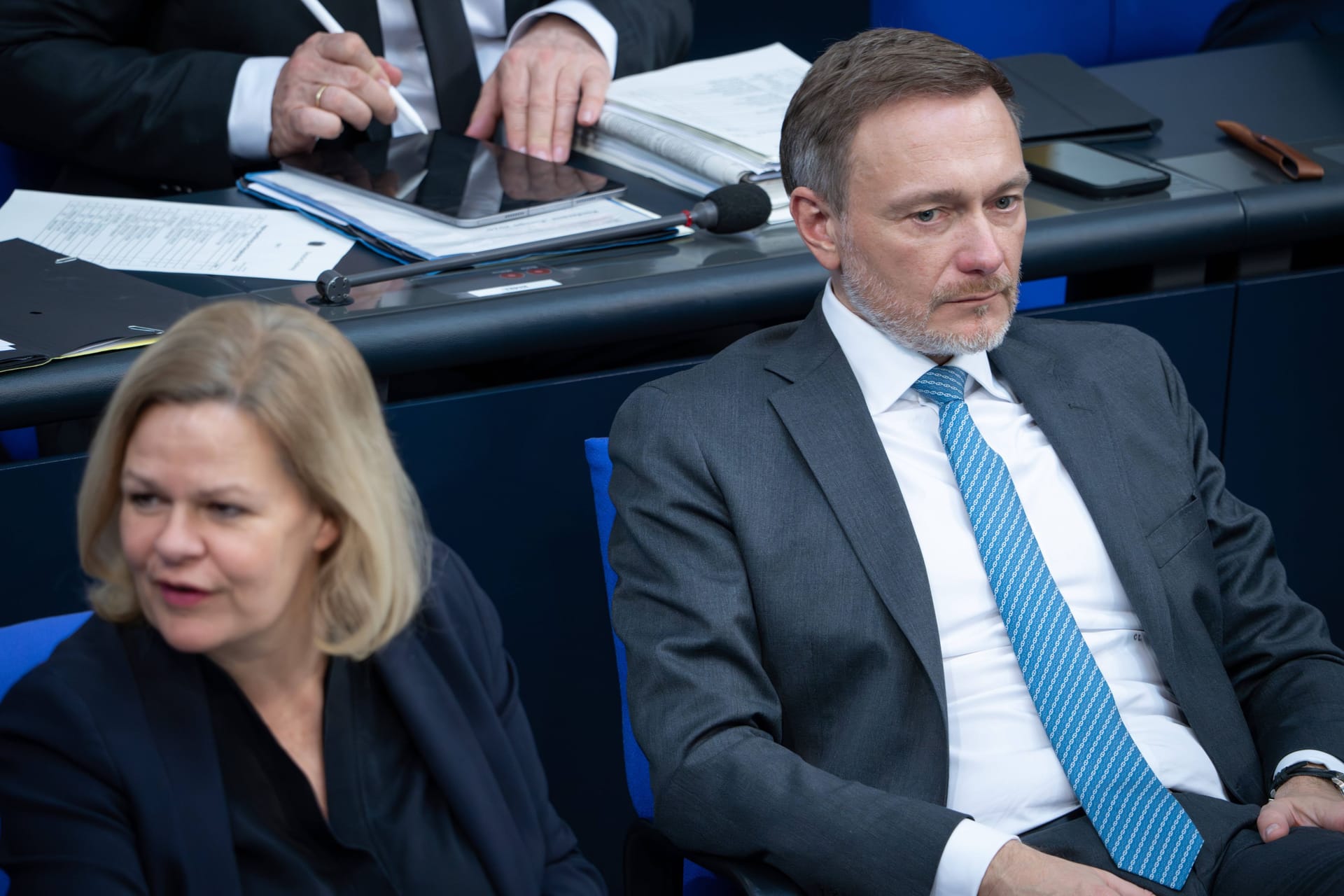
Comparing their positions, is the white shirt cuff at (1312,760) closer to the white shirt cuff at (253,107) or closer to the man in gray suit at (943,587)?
the man in gray suit at (943,587)

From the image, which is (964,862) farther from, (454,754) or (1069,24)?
(1069,24)

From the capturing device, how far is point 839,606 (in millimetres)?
1375

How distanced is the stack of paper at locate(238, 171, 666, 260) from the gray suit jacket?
35 centimetres

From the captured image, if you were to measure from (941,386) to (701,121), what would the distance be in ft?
2.19

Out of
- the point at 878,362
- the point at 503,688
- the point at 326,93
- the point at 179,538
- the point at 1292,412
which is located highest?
the point at 326,93

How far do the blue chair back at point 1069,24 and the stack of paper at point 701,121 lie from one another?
1.60 feet

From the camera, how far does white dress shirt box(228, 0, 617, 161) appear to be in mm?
2109

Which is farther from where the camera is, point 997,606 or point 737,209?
point 737,209

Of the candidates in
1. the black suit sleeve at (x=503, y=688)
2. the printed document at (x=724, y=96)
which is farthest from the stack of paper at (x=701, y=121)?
the black suit sleeve at (x=503, y=688)

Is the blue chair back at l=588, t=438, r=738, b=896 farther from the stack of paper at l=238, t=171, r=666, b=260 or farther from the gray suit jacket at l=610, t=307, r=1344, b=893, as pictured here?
the stack of paper at l=238, t=171, r=666, b=260

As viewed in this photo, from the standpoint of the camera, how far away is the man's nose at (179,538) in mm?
942

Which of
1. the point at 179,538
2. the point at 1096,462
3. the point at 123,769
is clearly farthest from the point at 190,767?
the point at 1096,462

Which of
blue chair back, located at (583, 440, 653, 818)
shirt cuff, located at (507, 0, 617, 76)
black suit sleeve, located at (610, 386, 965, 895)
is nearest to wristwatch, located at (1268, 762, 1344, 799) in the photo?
black suit sleeve, located at (610, 386, 965, 895)

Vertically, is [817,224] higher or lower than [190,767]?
higher
